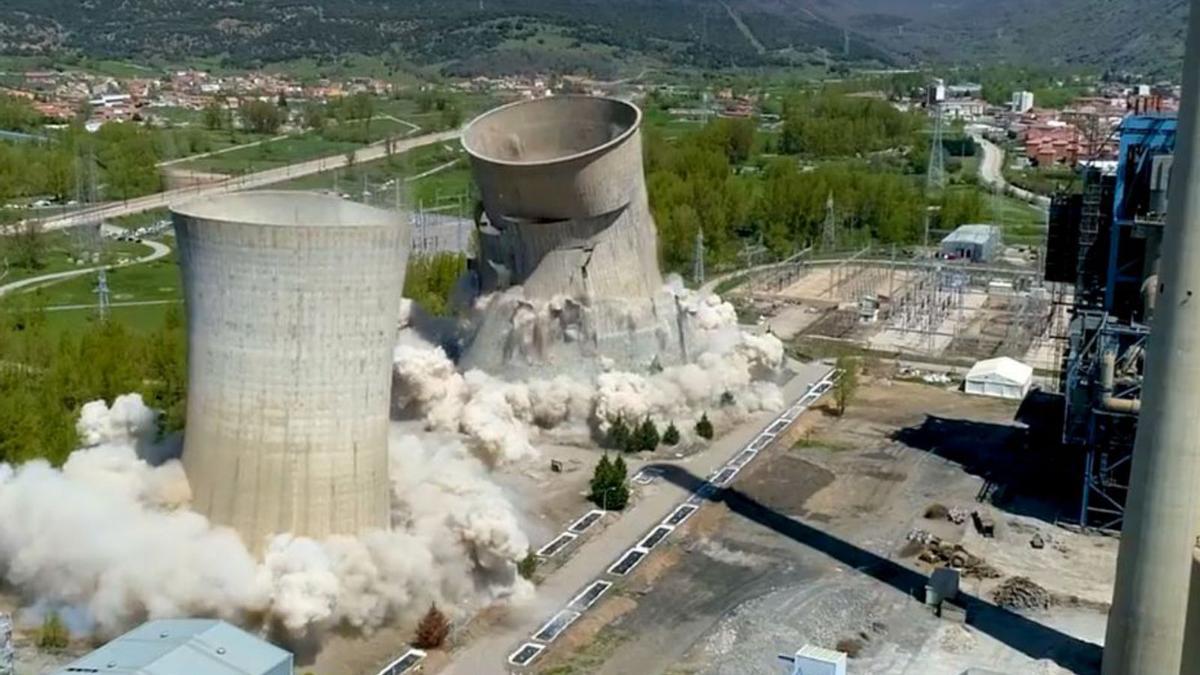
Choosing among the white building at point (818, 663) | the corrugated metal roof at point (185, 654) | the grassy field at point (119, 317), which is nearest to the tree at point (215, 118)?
the grassy field at point (119, 317)

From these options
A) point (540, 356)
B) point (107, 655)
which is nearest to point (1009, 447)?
point (540, 356)

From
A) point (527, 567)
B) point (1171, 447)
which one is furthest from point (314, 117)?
point (1171, 447)

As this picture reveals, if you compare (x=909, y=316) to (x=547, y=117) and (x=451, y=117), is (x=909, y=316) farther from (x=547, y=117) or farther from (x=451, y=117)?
(x=451, y=117)

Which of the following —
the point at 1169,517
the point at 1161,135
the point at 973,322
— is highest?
the point at 1161,135

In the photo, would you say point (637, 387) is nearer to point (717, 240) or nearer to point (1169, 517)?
point (1169, 517)

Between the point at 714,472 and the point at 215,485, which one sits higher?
the point at 215,485
